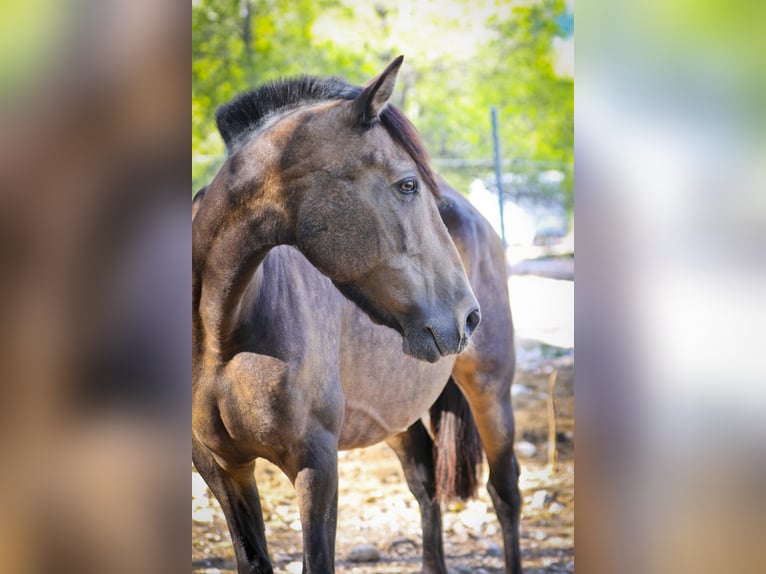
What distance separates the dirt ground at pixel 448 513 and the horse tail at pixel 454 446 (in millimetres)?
65

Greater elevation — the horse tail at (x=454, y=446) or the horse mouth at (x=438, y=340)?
the horse mouth at (x=438, y=340)

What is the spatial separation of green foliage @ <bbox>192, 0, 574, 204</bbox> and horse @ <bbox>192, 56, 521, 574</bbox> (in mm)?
163

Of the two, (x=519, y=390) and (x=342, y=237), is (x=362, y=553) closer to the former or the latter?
(x=519, y=390)

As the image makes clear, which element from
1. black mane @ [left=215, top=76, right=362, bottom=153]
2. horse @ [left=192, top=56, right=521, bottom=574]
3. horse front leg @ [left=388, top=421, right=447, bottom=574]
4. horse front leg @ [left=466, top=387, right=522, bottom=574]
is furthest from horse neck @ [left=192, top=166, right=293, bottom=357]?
→ horse front leg @ [left=466, top=387, right=522, bottom=574]

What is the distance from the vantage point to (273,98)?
7.04ft

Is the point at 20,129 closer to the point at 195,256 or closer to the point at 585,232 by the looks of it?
the point at 195,256

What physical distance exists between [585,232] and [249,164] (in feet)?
3.29

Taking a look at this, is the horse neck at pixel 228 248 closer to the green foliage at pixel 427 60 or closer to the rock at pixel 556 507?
the green foliage at pixel 427 60

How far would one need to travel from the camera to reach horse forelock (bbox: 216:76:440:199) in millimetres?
2031

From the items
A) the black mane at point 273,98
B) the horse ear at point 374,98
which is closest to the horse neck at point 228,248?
the black mane at point 273,98

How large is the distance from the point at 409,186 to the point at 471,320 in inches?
15.5

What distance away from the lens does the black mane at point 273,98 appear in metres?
2.11

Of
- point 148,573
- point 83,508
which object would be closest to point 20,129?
point 83,508

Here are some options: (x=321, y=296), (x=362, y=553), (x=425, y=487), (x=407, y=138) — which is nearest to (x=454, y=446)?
(x=425, y=487)
